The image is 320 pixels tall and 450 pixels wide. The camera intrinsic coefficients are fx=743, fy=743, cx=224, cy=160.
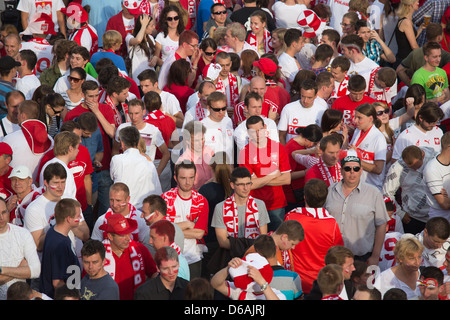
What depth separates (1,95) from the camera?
9.37 metres

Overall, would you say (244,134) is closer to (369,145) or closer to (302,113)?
(302,113)

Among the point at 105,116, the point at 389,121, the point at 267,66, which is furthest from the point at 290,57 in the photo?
the point at 105,116

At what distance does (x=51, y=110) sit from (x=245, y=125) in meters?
2.28

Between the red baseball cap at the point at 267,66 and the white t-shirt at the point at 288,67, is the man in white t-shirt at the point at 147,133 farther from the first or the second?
the white t-shirt at the point at 288,67

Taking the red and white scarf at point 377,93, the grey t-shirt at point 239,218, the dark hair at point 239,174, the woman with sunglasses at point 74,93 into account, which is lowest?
the grey t-shirt at point 239,218

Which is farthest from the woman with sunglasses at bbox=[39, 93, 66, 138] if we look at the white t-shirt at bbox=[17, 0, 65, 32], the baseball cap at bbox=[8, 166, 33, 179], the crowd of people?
the white t-shirt at bbox=[17, 0, 65, 32]

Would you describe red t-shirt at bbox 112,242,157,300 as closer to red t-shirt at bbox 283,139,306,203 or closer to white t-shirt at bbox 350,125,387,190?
red t-shirt at bbox 283,139,306,203

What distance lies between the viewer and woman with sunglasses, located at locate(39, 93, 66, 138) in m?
8.64

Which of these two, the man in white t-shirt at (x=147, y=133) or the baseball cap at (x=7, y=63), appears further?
the baseball cap at (x=7, y=63)

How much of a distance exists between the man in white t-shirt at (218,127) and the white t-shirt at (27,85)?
248 cm

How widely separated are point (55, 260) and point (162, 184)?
8.80 ft

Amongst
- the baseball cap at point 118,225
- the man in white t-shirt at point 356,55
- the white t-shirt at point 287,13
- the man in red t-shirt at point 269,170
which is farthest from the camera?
the white t-shirt at point 287,13

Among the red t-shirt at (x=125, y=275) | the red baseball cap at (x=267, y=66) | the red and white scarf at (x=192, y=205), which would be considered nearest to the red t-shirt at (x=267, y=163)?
the red and white scarf at (x=192, y=205)

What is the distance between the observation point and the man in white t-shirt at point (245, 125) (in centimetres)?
859
